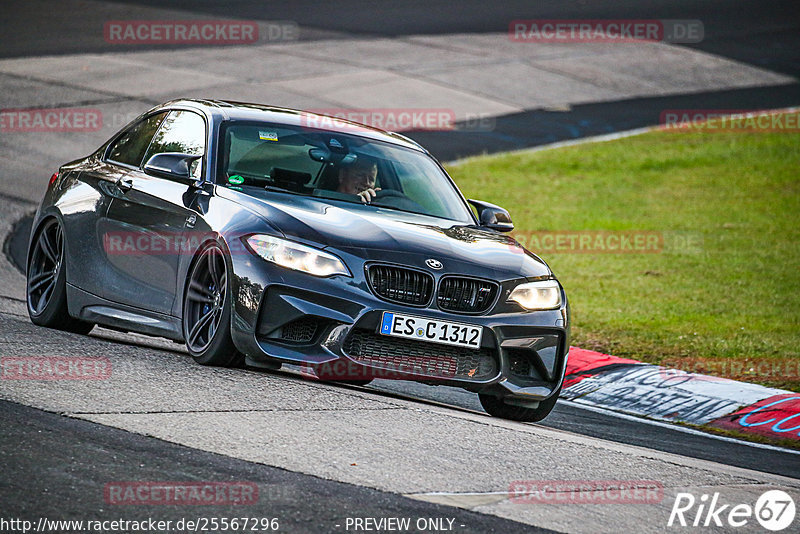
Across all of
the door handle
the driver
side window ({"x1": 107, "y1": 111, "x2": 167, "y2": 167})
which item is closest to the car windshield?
the driver

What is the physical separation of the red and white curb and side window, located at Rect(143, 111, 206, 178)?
3.41 meters

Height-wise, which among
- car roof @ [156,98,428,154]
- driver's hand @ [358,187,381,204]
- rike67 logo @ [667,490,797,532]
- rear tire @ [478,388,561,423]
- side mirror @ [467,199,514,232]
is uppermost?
car roof @ [156,98,428,154]

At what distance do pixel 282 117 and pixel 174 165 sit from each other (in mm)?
1024

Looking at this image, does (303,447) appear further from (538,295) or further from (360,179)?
(360,179)

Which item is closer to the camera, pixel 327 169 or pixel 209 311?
pixel 209 311

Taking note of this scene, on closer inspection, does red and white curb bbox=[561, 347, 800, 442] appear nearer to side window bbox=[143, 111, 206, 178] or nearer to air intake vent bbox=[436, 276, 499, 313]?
air intake vent bbox=[436, 276, 499, 313]

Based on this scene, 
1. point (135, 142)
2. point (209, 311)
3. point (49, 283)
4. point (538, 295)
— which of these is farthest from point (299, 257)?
point (49, 283)

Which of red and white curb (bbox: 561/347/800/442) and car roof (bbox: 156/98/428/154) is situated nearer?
car roof (bbox: 156/98/428/154)

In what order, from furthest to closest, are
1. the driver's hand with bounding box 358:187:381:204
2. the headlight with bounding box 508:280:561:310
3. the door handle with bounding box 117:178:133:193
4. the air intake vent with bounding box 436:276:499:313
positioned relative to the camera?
the door handle with bounding box 117:178:133:193 < the driver's hand with bounding box 358:187:381:204 < the headlight with bounding box 508:280:561:310 < the air intake vent with bounding box 436:276:499:313

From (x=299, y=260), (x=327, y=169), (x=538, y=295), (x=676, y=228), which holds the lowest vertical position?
(x=676, y=228)

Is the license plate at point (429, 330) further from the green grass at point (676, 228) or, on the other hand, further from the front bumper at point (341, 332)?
the green grass at point (676, 228)

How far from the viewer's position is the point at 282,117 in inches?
334

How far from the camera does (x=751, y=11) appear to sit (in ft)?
131

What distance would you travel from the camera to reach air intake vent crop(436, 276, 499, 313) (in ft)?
23.0
